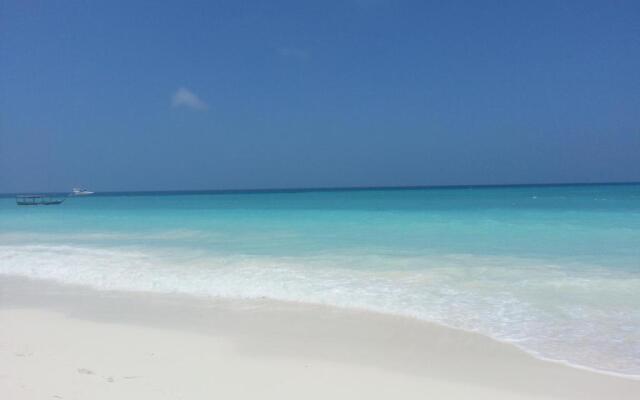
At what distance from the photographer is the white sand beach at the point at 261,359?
360 cm

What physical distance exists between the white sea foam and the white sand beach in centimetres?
44

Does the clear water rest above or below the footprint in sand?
above

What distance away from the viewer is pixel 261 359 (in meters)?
4.32

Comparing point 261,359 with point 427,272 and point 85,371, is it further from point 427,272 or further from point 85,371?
point 427,272

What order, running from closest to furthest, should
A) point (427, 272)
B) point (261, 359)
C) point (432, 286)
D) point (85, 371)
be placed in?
point (85, 371)
point (261, 359)
point (432, 286)
point (427, 272)

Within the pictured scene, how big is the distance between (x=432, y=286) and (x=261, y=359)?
141 inches

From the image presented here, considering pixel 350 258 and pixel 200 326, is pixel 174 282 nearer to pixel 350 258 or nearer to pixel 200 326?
pixel 200 326

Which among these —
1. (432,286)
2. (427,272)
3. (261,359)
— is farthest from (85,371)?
(427,272)

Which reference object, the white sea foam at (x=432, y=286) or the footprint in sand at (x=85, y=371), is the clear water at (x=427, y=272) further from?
the footprint in sand at (x=85, y=371)

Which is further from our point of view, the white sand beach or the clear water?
the clear water

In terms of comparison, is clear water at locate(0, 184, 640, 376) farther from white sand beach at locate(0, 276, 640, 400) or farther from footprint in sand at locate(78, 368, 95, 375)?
footprint in sand at locate(78, 368, 95, 375)

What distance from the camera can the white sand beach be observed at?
3598 mm

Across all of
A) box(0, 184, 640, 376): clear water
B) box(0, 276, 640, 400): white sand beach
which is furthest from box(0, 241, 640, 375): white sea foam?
box(0, 276, 640, 400): white sand beach

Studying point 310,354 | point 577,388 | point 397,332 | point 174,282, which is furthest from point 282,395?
point 174,282
